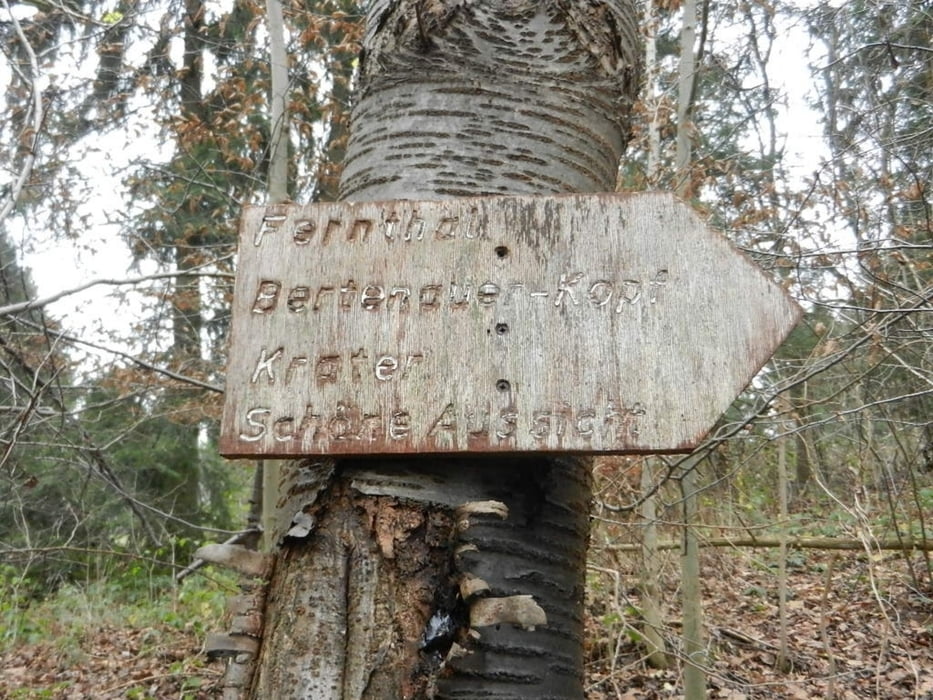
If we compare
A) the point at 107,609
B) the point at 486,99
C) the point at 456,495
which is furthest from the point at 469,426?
the point at 107,609

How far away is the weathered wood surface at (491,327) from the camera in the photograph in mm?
1030

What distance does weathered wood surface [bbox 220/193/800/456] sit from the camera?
103 cm

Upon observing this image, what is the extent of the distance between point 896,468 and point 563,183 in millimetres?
5240

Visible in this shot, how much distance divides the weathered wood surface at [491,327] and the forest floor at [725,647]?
2.98 metres

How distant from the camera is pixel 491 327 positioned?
1074 millimetres

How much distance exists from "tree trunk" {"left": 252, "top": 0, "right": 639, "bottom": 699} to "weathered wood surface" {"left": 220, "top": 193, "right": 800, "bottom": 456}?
8cm

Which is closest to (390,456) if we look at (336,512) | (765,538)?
(336,512)

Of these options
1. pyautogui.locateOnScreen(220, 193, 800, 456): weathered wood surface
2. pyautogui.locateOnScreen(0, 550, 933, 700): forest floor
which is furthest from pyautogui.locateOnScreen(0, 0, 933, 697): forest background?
pyautogui.locateOnScreen(220, 193, 800, 456): weathered wood surface

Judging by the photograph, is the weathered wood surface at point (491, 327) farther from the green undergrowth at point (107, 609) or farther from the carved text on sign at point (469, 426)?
the green undergrowth at point (107, 609)

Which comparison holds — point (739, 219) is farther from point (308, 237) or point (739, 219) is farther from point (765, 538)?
point (308, 237)

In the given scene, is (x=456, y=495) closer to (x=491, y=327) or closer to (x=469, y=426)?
(x=469, y=426)

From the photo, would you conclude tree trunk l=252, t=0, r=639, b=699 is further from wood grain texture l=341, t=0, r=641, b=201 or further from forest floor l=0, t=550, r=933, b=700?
forest floor l=0, t=550, r=933, b=700

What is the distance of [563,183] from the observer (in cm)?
126

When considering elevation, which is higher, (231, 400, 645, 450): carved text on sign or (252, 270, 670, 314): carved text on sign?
(252, 270, 670, 314): carved text on sign
